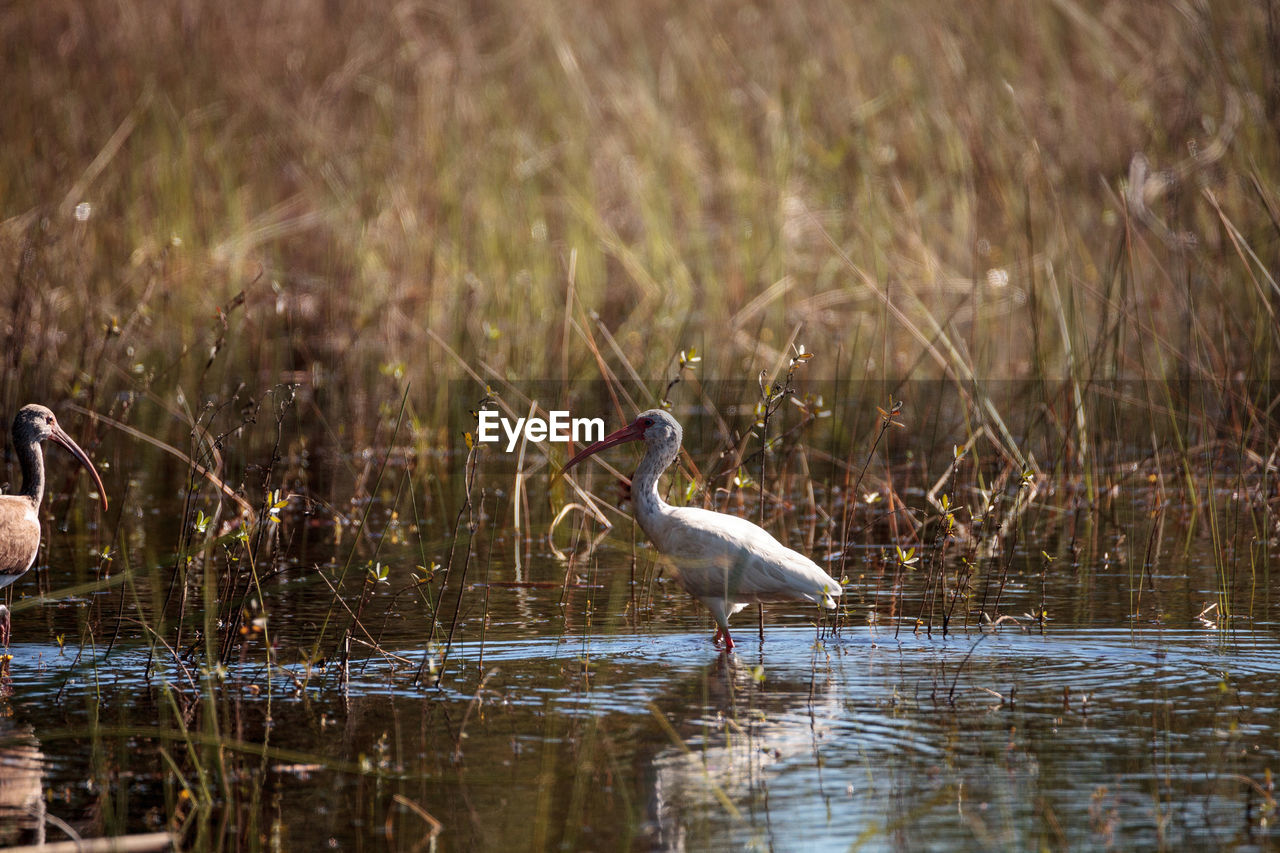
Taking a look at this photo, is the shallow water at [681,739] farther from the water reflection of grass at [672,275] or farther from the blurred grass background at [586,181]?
the blurred grass background at [586,181]

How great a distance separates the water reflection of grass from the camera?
7.94 m

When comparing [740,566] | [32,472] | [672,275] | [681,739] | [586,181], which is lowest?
[681,739]

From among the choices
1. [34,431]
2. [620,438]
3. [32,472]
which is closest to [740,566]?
[620,438]

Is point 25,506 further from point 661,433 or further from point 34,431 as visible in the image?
point 661,433

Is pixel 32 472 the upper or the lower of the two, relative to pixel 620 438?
lower

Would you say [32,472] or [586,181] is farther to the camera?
[586,181]

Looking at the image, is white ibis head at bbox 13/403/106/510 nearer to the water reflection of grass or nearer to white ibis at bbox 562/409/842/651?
the water reflection of grass

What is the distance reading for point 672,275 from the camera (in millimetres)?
13398

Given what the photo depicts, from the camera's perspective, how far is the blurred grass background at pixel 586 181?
38.9 ft

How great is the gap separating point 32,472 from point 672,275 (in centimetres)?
703

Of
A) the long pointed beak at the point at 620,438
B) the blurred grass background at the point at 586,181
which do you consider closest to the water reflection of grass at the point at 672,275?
the blurred grass background at the point at 586,181

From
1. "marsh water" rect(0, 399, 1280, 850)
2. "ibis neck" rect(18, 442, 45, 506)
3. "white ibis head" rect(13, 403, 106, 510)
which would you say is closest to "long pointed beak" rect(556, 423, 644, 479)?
"marsh water" rect(0, 399, 1280, 850)

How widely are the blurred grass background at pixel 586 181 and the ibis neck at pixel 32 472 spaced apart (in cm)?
309

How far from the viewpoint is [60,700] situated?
5.34 m
